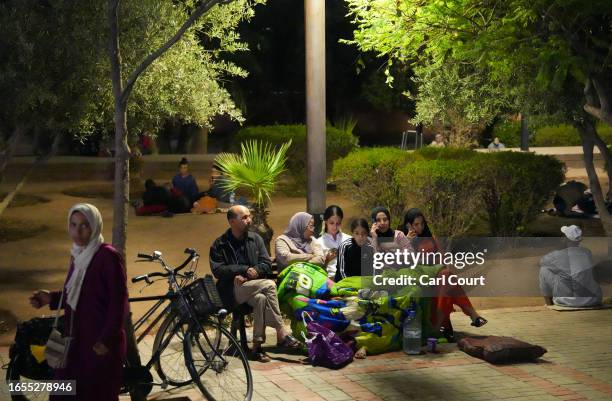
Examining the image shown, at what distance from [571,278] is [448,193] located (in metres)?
2.76

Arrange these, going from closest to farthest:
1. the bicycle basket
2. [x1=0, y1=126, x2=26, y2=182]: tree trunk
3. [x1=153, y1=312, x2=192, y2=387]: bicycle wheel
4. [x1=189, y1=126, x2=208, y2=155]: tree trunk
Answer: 1. the bicycle basket
2. [x1=153, y1=312, x2=192, y2=387]: bicycle wheel
3. [x1=0, y1=126, x2=26, y2=182]: tree trunk
4. [x1=189, y1=126, x2=208, y2=155]: tree trunk

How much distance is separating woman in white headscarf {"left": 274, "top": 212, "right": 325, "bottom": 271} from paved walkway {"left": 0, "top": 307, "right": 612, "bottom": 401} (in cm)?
103

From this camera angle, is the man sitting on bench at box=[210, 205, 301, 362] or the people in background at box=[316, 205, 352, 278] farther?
the people in background at box=[316, 205, 352, 278]

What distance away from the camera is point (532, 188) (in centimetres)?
1401

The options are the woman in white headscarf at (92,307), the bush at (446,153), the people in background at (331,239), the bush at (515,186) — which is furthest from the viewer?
the bush at (446,153)

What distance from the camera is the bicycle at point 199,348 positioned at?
716cm

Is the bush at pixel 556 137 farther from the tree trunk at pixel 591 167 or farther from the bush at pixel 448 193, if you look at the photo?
the bush at pixel 448 193

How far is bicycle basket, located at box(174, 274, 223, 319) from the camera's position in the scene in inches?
282

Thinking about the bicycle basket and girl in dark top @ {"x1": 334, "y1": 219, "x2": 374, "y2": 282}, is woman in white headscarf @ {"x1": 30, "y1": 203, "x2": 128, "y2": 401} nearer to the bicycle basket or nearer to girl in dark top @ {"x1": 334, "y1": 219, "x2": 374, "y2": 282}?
the bicycle basket

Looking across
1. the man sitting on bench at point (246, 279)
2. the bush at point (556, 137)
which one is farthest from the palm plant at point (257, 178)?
the bush at point (556, 137)

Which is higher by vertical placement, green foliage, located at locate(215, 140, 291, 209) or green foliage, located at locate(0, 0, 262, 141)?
green foliage, located at locate(0, 0, 262, 141)

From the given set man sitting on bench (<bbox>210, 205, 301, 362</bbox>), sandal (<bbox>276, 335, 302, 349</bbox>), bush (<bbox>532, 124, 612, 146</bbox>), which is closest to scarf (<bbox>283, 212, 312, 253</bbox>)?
man sitting on bench (<bbox>210, 205, 301, 362</bbox>)

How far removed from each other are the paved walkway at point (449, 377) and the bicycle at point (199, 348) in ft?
1.28

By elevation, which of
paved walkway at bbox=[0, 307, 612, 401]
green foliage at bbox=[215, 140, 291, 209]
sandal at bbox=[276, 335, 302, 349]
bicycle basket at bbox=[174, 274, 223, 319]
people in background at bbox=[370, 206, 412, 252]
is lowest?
paved walkway at bbox=[0, 307, 612, 401]
